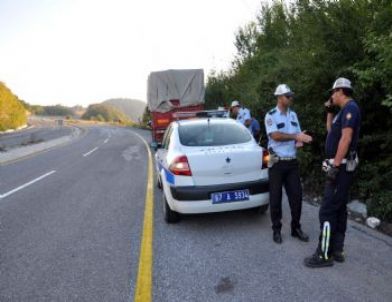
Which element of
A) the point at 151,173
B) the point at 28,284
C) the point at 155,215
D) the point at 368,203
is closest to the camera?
the point at 28,284

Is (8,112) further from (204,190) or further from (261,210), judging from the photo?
(204,190)

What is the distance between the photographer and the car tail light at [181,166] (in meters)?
4.93

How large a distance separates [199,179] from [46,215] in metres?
2.97

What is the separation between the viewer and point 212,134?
18.6 feet

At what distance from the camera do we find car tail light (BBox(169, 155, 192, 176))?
4.93m

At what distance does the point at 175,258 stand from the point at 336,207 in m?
1.84

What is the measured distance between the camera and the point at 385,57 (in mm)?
4840

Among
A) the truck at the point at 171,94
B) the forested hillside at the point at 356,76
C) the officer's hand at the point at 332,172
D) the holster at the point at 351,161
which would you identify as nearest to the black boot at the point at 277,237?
the officer's hand at the point at 332,172

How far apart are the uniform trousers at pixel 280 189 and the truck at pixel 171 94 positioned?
11327mm

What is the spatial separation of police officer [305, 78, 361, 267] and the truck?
1214 centimetres

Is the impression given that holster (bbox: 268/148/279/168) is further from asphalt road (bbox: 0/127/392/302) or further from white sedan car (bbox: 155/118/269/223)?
asphalt road (bbox: 0/127/392/302)

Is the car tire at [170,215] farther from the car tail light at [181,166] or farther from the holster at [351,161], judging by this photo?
the holster at [351,161]

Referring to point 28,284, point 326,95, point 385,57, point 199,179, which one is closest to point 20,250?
point 28,284

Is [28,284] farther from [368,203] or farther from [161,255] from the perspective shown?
[368,203]
